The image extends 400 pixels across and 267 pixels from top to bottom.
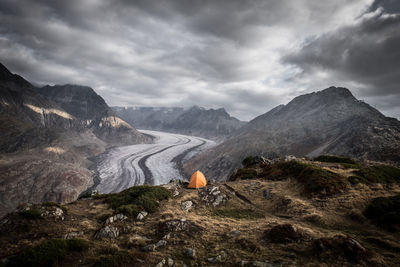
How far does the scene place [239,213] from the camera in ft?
55.8

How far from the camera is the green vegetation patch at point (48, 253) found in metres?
7.79

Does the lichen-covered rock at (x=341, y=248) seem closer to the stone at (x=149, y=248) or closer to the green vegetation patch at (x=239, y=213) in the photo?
the green vegetation patch at (x=239, y=213)

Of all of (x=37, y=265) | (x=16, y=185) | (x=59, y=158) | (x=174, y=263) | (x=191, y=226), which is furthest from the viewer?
(x=59, y=158)

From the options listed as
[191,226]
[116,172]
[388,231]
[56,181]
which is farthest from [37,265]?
[116,172]

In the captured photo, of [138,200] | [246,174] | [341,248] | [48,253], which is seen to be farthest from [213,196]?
[48,253]

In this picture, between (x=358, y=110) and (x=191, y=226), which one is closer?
(x=191, y=226)

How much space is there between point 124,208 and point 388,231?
19.8 meters

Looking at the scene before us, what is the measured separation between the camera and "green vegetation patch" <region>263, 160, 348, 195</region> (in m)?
18.4

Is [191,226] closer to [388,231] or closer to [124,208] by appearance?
[124,208]

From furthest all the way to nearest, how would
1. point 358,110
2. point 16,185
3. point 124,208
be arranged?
point 358,110, point 16,185, point 124,208

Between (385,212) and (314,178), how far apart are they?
24.5 ft

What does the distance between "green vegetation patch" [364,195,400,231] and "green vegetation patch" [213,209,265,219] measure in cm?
814

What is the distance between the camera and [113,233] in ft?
38.5

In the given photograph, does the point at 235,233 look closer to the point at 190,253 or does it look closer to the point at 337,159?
the point at 190,253
